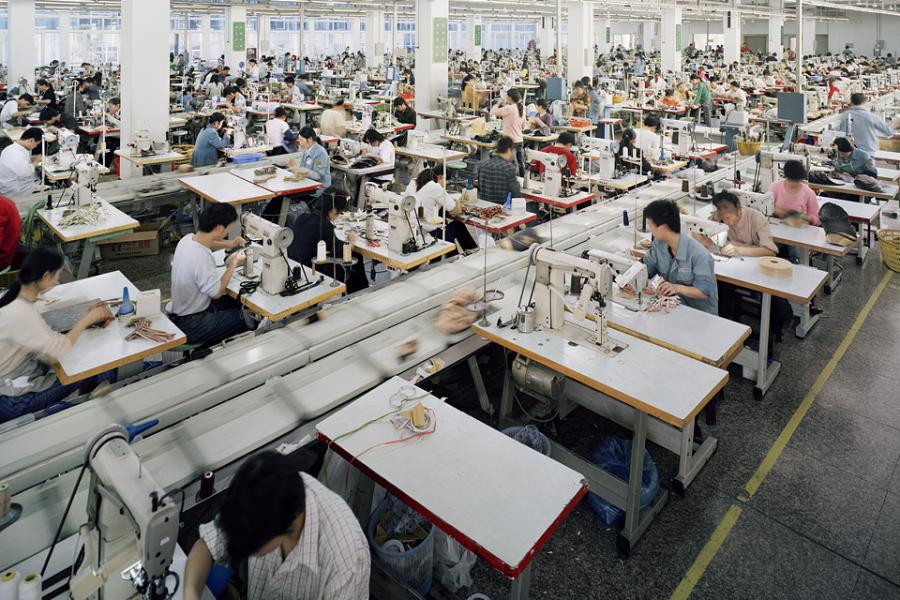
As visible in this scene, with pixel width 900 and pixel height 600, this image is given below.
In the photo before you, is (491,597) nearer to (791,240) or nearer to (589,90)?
(791,240)

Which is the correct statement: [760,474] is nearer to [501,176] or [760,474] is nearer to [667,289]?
[667,289]

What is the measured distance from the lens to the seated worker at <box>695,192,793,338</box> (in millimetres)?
4434

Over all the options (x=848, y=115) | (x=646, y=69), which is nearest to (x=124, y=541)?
(x=848, y=115)

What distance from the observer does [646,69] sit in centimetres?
2414

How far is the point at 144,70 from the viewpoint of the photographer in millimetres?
8000

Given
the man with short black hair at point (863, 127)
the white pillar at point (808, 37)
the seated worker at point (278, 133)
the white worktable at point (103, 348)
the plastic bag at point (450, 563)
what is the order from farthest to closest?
the white pillar at point (808, 37), the seated worker at point (278, 133), the man with short black hair at point (863, 127), the white worktable at point (103, 348), the plastic bag at point (450, 563)

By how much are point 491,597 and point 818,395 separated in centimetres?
277

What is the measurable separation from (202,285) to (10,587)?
2.51m

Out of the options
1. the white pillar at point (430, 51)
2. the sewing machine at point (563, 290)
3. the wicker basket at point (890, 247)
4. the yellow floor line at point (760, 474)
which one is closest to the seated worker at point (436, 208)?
the sewing machine at point (563, 290)

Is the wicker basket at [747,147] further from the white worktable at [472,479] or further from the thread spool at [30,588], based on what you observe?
the thread spool at [30,588]

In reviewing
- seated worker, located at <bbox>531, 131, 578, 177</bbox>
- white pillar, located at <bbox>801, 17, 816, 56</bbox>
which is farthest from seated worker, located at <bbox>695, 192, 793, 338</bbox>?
white pillar, located at <bbox>801, 17, 816, 56</bbox>

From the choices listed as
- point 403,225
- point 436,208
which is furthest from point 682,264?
point 436,208

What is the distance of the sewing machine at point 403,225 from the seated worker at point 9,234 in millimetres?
2723

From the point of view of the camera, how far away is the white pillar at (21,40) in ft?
46.7
